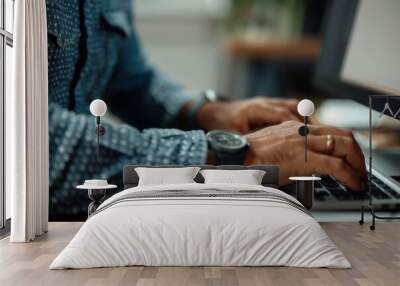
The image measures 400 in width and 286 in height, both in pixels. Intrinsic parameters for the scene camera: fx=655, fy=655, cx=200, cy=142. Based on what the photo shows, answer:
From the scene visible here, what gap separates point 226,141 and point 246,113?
0.35 m

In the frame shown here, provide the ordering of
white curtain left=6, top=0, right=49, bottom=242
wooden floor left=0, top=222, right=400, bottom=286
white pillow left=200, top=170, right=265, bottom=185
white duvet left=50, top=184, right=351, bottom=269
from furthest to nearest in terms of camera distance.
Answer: white pillow left=200, top=170, right=265, bottom=185, white curtain left=6, top=0, right=49, bottom=242, white duvet left=50, top=184, right=351, bottom=269, wooden floor left=0, top=222, right=400, bottom=286

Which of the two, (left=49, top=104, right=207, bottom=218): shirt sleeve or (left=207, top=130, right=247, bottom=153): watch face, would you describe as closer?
(left=49, top=104, right=207, bottom=218): shirt sleeve

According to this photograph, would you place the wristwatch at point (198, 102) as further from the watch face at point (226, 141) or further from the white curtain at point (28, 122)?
the white curtain at point (28, 122)

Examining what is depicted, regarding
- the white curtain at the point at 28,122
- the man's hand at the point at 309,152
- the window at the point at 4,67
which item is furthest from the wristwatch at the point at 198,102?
the window at the point at 4,67

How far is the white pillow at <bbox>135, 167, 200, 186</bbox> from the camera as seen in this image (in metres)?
5.94

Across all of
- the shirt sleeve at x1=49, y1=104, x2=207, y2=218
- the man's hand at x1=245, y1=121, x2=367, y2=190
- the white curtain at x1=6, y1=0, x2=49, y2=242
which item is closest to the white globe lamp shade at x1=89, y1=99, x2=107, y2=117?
the shirt sleeve at x1=49, y1=104, x2=207, y2=218

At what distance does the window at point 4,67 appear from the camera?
233 inches

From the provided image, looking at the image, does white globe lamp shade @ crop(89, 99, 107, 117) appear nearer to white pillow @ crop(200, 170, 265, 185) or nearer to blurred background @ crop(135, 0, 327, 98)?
blurred background @ crop(135, 0, 327, 98)

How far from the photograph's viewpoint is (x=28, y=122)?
18.2 feet

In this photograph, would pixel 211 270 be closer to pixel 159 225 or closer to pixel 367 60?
pixel 159 225

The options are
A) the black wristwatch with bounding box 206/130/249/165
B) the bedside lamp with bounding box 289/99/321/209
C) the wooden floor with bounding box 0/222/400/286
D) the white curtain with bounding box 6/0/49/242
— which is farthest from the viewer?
the black wristwatch with bounding box 206/130/249/165

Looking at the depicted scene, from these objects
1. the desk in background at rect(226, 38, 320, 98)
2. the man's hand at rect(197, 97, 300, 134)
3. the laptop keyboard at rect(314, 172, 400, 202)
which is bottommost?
the laptop keyboard at rect(314, 172, 400, 202)

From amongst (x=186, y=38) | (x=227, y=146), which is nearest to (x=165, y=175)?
(x=227, y=146)

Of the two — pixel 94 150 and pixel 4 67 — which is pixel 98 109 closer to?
pixel 94 150
